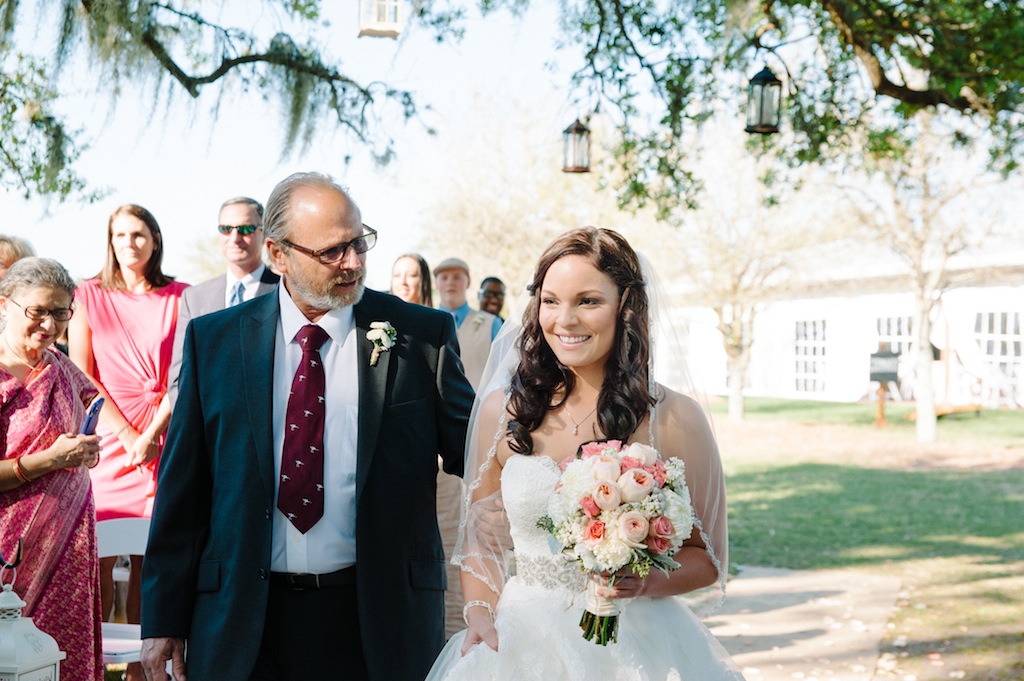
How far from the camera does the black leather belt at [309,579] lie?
3143 mm

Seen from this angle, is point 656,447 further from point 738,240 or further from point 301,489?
point 738,240

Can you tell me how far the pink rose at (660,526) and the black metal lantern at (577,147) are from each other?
7581 millimetres

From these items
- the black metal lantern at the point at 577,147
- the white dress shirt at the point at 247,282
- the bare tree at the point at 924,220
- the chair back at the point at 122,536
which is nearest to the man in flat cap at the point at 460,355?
the white dress shirt at the point at 247,282

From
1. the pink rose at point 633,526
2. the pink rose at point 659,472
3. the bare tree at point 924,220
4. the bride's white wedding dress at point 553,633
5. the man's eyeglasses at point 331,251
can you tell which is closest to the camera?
the pink rose at point 633,526

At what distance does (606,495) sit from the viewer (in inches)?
107

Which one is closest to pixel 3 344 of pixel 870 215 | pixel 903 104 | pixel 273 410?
pixel 273 410

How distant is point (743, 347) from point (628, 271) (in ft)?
89.4

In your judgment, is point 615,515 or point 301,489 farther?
point 301,489

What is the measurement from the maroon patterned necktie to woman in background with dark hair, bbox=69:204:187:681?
279cm

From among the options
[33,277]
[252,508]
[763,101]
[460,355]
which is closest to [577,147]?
[763,101]

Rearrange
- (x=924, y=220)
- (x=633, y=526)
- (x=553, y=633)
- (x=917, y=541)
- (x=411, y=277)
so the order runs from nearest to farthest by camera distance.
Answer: (x=633, y=526) → (x=553, y=633) → (x=411, y=277) → (x=917, y=541) → (x=924, y=220)

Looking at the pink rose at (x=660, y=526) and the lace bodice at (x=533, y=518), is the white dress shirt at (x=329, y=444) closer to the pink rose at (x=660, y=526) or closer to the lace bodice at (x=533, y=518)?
the lace bodice at (x=533, y=518)

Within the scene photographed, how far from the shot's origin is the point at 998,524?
14.1 m

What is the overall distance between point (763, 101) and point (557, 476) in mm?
6124
